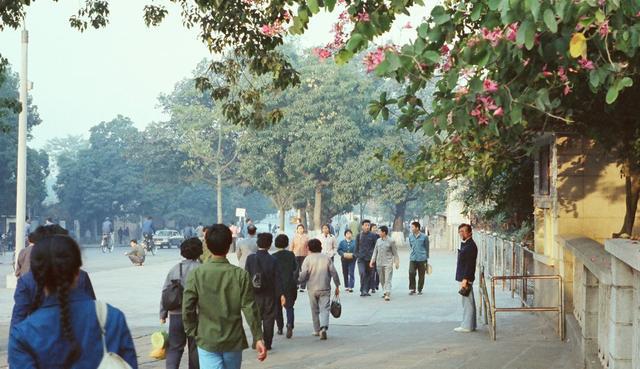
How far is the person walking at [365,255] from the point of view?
78.2ft

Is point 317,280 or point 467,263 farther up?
point 467,263

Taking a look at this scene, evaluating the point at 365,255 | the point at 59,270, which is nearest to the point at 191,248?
the point at 59,270

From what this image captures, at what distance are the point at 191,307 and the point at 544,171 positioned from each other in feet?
32.9

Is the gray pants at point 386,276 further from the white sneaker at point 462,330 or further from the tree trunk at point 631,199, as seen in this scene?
the tree trunk at point 631,199

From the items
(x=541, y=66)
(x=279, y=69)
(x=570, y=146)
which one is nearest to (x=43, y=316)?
(x=541, y=66)

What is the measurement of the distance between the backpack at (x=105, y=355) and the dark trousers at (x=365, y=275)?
1941 centimetres

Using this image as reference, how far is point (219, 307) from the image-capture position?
802 centimetres

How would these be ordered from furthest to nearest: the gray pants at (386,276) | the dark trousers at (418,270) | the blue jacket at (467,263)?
1. the dark trousers at (418,270)
2. the gray pants at (386,276)
3. the blue jacket at (467,263)

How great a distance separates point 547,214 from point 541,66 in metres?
9.90

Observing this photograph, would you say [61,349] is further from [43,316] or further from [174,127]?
[174,127]

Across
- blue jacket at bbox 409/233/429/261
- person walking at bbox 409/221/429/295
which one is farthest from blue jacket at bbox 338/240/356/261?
blue jacket at bbox 409/233/429/261

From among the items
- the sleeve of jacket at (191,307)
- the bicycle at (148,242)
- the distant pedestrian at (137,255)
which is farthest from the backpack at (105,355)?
the bicycle at (148,242)

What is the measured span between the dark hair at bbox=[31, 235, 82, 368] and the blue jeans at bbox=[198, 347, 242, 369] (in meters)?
3.58

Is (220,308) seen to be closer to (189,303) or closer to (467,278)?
(189,303)
